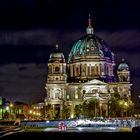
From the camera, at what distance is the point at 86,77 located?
611ft

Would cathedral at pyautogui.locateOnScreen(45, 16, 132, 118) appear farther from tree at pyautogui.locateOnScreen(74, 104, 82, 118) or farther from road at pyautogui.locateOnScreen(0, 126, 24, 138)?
road at pyautogui.locateOnScreen(0, 126, 24, 138)

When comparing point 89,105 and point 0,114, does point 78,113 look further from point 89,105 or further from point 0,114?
point 0,114

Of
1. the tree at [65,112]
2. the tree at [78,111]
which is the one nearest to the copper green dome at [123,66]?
the tree at [78,111]

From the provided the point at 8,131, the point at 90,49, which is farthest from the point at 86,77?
the point at 8,131

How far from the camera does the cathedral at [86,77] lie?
17912cm

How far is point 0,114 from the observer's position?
7692 inches

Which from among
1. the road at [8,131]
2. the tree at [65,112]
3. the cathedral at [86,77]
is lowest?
the road at [8,131]

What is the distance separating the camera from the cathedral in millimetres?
179125

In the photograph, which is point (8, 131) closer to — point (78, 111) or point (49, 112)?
point (78, 111)

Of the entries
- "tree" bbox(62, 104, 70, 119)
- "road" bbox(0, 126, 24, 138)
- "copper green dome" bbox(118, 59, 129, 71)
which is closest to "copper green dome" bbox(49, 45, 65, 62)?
"tree" bbox(62, 104, 70, 119)

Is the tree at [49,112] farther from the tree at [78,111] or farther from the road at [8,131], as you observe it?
the road at [8,131]
